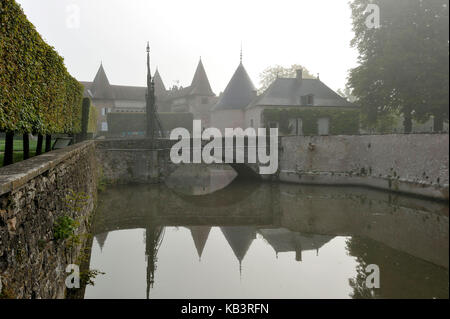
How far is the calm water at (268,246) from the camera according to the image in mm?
5969

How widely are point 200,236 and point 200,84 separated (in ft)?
126

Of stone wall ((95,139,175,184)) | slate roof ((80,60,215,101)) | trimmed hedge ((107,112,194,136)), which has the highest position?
slate roof ((80,60,215,101))

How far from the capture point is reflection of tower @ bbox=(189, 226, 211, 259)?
9.10 metres

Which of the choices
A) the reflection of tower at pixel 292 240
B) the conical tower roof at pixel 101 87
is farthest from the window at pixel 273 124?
the conical tower roof at pixel 101 87

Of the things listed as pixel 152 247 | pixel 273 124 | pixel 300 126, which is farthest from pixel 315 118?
pixel 152 247

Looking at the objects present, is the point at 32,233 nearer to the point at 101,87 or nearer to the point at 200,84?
the point at 200,84

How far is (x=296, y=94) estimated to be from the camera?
29516mm

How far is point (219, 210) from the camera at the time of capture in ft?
46.9

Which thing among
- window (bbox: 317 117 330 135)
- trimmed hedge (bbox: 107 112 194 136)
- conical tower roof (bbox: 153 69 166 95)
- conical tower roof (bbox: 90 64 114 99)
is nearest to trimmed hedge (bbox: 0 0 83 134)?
window (bbox: 317 117 330 135)

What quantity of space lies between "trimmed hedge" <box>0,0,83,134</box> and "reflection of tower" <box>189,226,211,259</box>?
478cm

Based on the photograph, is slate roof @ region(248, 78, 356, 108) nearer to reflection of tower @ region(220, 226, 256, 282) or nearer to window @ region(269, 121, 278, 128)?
window @ region(269, 121, 278, 128)

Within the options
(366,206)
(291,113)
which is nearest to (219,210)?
(366,206)

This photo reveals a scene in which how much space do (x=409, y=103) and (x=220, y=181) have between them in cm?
2073
